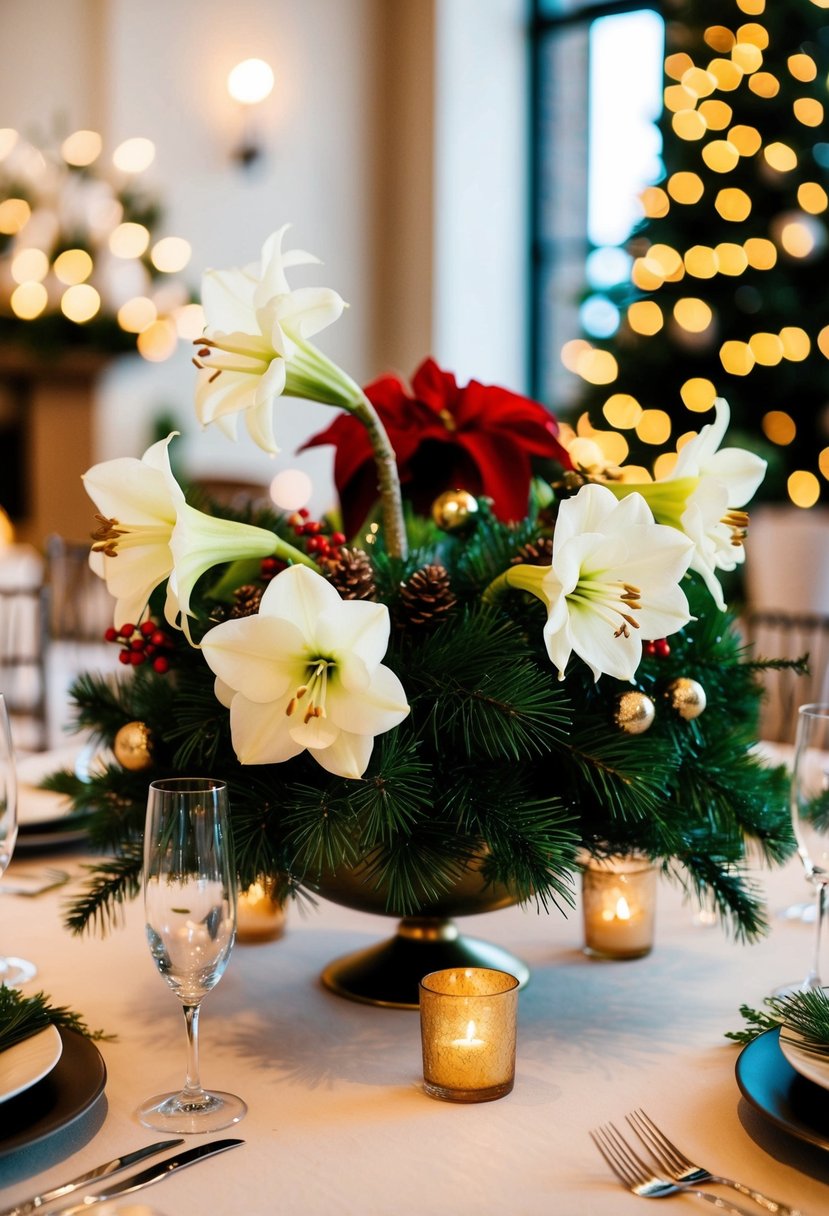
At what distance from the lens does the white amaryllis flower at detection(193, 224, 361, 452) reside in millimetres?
811

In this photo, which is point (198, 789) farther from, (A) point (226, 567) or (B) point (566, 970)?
(B) point (566, 970)

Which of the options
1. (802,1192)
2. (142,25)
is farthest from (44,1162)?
(142,25)

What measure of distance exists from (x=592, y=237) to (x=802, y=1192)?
6099 millimetres

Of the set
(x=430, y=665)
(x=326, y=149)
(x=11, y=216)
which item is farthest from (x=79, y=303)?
(x=430, y=665)

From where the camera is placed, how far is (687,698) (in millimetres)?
874

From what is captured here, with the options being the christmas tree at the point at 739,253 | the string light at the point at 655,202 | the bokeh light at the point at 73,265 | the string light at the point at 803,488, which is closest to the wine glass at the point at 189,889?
the christmas tree at the point at 739,253

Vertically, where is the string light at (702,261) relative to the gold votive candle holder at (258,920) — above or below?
above

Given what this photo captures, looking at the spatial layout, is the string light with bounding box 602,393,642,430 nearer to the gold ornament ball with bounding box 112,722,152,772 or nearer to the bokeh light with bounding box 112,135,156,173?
the bokeh light with bounding box 112,135,156,173

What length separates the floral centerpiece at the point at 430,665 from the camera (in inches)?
29.2

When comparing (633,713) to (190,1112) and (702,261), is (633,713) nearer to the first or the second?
(190,1112)

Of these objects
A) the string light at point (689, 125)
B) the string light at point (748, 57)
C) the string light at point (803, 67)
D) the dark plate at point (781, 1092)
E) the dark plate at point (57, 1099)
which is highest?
the string light at point (748, 57)

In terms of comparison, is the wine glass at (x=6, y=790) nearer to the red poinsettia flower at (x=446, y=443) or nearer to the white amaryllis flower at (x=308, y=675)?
the white amaryllis flower at (x=308, y=675)

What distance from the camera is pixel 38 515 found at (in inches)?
225

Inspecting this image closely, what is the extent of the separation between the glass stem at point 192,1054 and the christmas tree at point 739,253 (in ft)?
12.3
